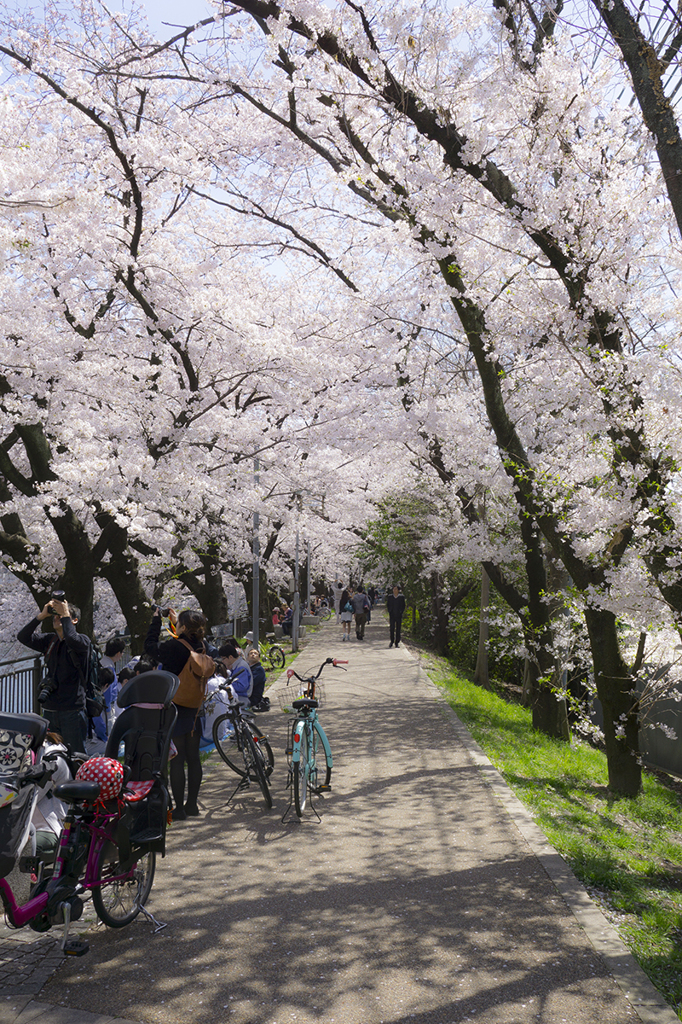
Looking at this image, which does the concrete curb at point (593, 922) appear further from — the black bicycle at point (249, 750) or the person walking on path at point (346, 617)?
the person walking on path at point (346, 617)

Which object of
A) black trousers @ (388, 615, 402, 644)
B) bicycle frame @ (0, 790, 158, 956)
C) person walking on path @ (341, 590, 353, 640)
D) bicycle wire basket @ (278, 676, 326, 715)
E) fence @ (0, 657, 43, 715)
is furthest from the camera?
person walking on path @ (341, 590, 353, 640)

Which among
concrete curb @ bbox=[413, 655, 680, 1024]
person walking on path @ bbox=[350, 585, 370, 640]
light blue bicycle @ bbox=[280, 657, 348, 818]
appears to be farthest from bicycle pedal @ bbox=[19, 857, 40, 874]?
person walking on path @ bbox=[350, 585, 370, 640]

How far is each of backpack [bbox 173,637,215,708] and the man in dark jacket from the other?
0.85 m

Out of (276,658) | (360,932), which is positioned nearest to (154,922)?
(360,932)

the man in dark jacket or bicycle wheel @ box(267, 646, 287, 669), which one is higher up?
the man in dark jacket

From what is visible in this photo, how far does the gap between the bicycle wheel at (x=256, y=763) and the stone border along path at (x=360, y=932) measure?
16 centimetres

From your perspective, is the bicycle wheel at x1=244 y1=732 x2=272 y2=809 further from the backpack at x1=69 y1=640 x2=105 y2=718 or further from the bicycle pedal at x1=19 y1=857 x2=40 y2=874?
the bicycle pedal at x1=19 y1=857 x2=40 y2=874

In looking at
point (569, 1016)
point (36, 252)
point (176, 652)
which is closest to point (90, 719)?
point (176, 652)

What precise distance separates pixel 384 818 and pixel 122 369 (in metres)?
9.85

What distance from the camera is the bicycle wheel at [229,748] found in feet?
27.1

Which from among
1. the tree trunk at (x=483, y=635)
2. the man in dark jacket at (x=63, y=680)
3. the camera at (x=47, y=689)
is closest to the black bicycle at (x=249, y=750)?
the man in dark jacket at (x=63, y=680)

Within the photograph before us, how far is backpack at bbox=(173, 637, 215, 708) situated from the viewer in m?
6.75

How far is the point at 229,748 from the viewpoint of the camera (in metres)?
10.1

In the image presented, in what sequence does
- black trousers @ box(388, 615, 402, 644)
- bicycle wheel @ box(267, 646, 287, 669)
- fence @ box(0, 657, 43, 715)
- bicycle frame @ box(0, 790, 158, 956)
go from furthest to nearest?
black trousers @ box(388, 615, 402, 644) → bicycle wheel @ box(267, 646, 287, 669) → fence @ box(0, 657, 43, 715) → bicycle frame @ box(0, 790, 158, 956)
